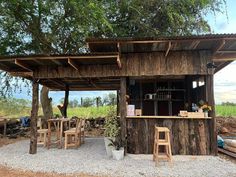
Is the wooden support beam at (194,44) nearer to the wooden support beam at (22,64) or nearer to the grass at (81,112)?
the wooden support beam at (22,64)

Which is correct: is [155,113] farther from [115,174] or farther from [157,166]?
[115,174]

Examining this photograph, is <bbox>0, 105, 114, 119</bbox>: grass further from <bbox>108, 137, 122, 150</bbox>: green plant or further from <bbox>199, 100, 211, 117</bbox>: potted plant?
<bbox>199, 100, 211, 117</bbox>: potted plant

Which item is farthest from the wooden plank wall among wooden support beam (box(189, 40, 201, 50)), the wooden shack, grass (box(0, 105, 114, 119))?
grass (box(0, 105, 114, 119))

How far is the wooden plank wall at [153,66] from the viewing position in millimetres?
7301

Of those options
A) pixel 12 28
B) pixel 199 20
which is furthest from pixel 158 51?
pixel 12 28

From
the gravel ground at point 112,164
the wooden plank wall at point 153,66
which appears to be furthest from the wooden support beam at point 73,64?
the gravel ground at point 112,164

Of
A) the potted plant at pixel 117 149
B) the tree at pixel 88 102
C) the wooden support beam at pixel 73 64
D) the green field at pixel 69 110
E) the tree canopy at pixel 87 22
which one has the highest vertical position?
the tree canopy at pixel 87 22

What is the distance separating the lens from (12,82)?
43.2 ft

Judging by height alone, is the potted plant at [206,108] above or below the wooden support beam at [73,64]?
below

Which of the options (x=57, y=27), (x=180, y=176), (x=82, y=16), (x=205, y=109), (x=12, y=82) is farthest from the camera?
(x=12, y=82)

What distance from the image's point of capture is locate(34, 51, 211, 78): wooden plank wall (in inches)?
287

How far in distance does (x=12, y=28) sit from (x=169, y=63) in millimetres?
7881

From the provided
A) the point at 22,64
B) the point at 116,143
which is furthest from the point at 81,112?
the point at 116,143

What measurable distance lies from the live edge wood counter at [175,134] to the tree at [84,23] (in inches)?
193
